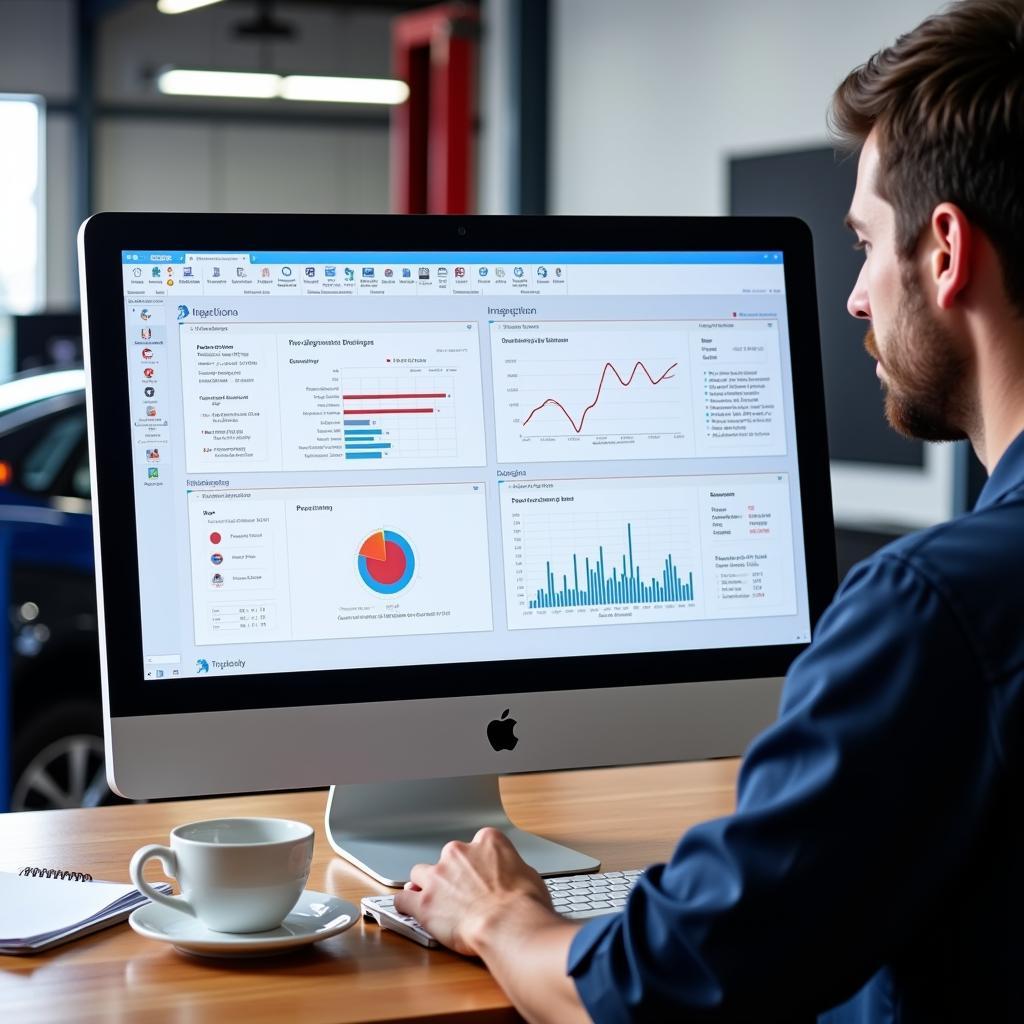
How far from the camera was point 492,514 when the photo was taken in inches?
54.3

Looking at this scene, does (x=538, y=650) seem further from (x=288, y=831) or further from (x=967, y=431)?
(x=967, y=431)

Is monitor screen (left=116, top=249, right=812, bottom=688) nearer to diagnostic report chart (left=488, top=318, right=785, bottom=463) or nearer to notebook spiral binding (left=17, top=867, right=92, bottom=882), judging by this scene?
diagnostic report chart (left=488, top=318, right=785, bottom=463)

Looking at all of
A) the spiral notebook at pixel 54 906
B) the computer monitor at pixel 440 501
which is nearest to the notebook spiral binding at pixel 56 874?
the spiral notebook at pixel 54 906

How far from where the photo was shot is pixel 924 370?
1.09 m

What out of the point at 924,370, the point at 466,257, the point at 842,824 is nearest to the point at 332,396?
the point at 466,257

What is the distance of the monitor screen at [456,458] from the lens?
131 centimetres

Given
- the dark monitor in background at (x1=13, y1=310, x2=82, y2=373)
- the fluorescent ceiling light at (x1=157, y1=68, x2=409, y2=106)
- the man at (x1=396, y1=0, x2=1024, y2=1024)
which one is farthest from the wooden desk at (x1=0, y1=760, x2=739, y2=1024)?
the fluorescent ceiling light at (x1=157, y1=68, x2=409, y2=106)

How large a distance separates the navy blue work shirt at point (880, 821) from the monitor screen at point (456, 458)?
0.49m

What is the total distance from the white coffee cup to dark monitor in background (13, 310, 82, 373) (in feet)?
19.8

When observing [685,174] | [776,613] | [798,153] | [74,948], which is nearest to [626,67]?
[685,174]

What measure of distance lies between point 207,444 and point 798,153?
4.29m

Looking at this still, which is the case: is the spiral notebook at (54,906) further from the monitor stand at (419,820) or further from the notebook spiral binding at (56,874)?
the monitor stand at (419,820)

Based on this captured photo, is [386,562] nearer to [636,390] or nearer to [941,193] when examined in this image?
[636,390]

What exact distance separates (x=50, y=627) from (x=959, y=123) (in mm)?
3033
